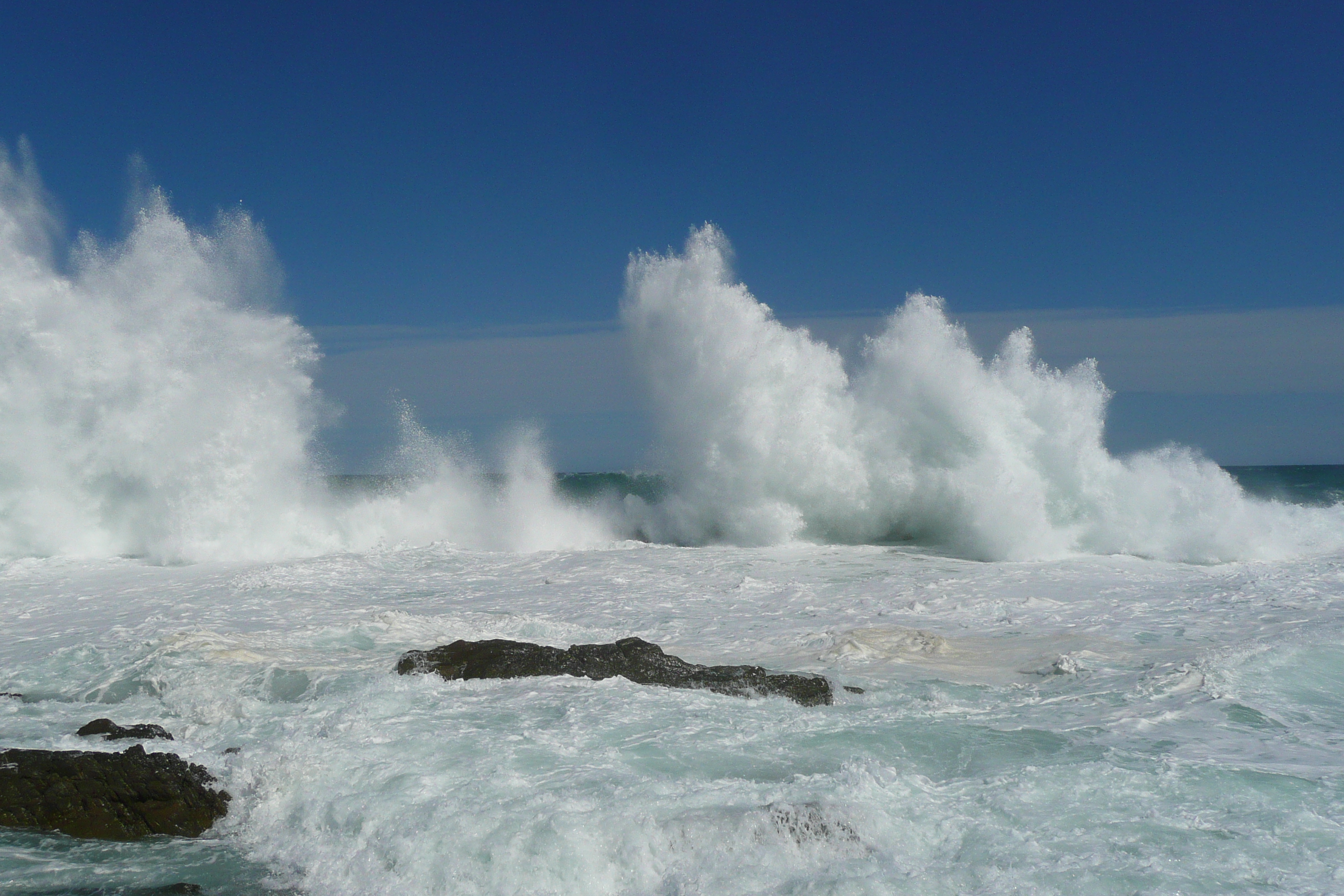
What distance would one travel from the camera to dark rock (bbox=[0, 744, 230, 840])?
479cm

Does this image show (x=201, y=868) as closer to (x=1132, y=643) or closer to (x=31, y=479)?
(x=1132, y=643)

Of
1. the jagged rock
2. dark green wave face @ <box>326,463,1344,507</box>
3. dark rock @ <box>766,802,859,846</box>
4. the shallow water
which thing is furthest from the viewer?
dark green wave face @ <box>326,463,1344,507</box>

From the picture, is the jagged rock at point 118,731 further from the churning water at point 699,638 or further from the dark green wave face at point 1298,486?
the dark green wave face at point 1298,486

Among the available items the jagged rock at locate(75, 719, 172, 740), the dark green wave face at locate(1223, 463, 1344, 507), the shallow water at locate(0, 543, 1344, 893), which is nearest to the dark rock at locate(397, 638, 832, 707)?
the shallow water at locate(0, 543, 1344, 893)

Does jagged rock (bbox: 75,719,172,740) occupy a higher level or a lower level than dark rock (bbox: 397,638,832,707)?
lower

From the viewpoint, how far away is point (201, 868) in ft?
14.3

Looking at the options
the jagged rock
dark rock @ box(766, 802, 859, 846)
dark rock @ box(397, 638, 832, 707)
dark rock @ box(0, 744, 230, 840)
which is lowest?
dark rock @ box(766, 802, 859, 846)

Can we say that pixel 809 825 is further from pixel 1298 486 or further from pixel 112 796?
pixel 1298 486

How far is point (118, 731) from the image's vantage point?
19.6 feet

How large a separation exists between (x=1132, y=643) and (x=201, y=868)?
7636 mm

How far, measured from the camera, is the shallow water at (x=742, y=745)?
4.18 meters

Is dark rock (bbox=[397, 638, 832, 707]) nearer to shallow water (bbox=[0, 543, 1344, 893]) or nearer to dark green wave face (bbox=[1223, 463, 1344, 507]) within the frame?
shallow water (bbox=[0, 543, 1344, 893])

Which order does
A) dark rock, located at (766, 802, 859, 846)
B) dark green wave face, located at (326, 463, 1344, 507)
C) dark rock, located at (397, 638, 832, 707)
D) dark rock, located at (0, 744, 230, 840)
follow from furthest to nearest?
1. dark green wave face, located at (326, 463, 1344, 507)
2. dark rock, located at (397, 638, 832, 707)
3. dark rock, located at (0, 744, 230, 840)
4. dark rock, located at (766, 802, 859, 846)

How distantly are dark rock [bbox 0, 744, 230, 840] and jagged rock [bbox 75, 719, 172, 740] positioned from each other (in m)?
0.77
